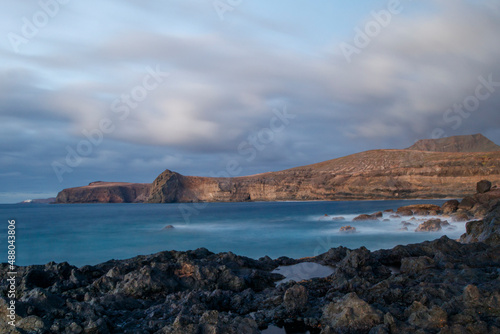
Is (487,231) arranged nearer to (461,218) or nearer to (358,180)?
(461,218)

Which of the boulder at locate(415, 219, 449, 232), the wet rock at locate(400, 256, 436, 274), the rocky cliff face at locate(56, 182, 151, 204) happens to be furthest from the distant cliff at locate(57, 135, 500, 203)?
the wet rock at locate(400, 256, 436, 274)

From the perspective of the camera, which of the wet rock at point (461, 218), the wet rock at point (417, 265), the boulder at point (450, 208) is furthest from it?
the boulder at point (450, 208)

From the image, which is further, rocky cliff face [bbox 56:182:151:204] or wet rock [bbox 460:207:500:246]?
rocky cliff face [bbox 56:182:151:204]

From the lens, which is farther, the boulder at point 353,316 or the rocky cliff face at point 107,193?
the rocky cliff face at point 107,193

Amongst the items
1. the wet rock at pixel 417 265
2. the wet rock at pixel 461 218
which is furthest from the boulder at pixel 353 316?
the wet rock at pixel 461 218

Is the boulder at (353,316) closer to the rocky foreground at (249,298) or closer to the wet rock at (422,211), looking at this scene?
the rocky foreground at (249,298)

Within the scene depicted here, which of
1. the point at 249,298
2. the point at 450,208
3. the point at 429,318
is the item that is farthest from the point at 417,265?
the point at 450,208

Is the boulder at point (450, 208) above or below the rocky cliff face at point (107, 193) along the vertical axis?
below

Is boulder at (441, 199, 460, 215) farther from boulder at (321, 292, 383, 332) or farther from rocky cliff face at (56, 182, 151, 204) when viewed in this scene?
rocky cliff face at (56, 182, 151, 204)
